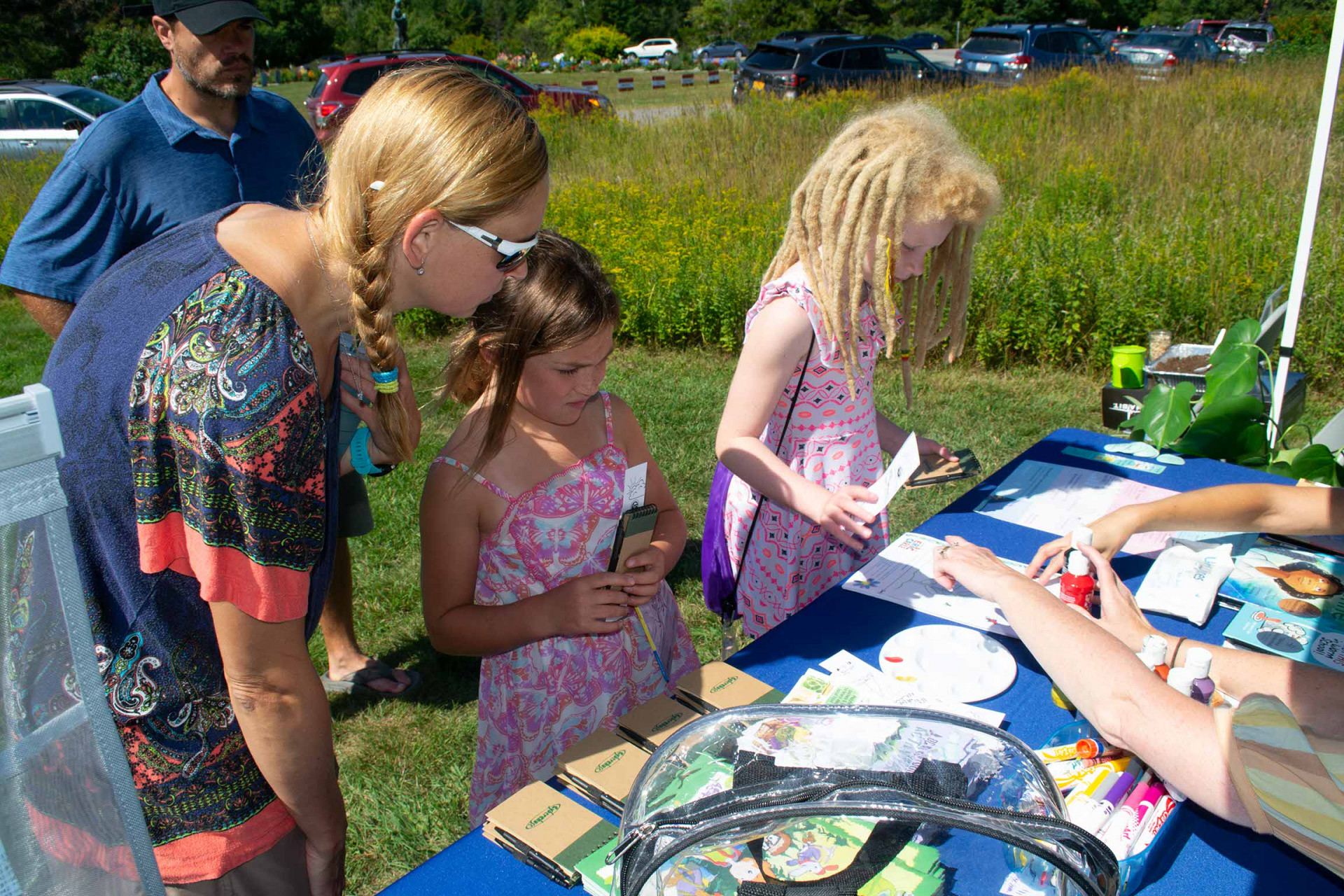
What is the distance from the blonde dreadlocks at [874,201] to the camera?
78.4 inches

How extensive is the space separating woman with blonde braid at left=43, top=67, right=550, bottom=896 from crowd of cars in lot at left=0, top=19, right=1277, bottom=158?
22.4 feet

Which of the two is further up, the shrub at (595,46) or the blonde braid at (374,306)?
the shrub at (595,46)

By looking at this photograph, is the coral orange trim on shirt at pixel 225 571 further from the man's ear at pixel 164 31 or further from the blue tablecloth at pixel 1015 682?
the man's ear at pixel 164 31

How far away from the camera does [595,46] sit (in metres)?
39.8

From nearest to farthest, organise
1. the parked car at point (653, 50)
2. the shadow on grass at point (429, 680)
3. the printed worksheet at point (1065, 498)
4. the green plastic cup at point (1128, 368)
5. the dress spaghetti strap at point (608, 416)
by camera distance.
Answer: the dress spaghetti strap at point (608, 416)
the printed worksheet at point (1065, 498)
the shadow on grass at point (429, 680)
the green plastic cup at point (1128, 368)
the parked car at point (653, 50)

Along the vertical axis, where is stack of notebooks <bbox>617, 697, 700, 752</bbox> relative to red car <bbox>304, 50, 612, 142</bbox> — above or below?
below

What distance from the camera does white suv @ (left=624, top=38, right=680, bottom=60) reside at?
131 ft

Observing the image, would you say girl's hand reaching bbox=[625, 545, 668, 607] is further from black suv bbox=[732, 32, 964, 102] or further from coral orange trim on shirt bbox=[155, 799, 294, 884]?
black suv bbox=[732, 32, 964, 102]

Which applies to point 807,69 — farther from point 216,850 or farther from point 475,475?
point 216,850

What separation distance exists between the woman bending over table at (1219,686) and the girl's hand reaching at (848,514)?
0.57 feet

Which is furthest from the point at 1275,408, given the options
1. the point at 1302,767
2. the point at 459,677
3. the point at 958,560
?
the point at 459,677

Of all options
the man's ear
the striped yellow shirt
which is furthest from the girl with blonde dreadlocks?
the man's ear

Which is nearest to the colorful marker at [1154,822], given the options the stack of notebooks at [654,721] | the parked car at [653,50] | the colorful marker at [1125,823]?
the colorful marker at [1125,823]

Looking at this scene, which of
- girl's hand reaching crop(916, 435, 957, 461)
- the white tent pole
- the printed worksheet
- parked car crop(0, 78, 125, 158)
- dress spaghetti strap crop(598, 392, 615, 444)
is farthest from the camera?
parked car crop(0, 78, 125, 158)
